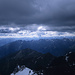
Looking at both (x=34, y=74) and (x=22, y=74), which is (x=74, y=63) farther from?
(x=22, y=74)

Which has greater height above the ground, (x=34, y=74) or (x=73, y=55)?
(x=73, y=55)

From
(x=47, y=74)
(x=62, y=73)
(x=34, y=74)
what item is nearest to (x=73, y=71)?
(x=62, y=73)

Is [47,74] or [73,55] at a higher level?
[73,55]

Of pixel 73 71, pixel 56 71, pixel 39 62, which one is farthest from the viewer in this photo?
pixel 39 62

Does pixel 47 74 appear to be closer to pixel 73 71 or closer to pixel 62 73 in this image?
pixel 62 73

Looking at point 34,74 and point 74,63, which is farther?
point 74,63

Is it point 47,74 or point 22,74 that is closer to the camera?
point 47,74

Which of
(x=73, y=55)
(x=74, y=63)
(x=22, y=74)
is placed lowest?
(x=22, y=74)

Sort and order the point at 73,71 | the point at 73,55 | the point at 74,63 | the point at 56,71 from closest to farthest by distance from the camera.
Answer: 1. the point at 73,71
2. the point at 56,71
3. the point at 74,63
4. the point at 73,55

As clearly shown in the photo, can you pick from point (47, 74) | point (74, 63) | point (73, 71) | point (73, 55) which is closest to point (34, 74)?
point (47, 74)
